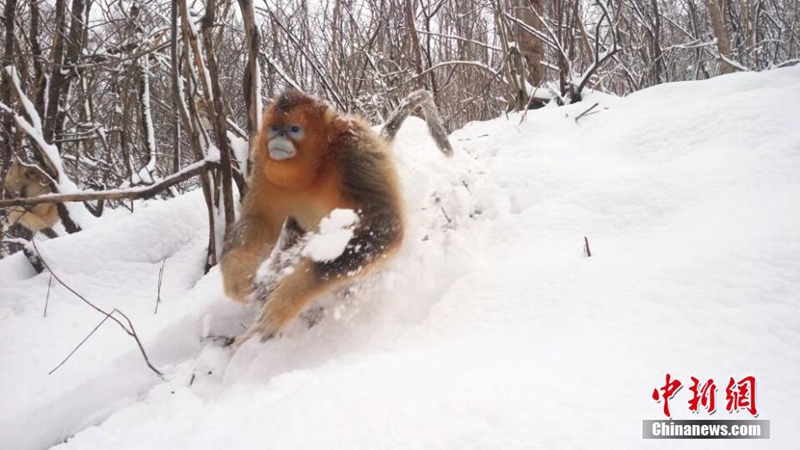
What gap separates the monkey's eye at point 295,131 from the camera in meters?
1.90

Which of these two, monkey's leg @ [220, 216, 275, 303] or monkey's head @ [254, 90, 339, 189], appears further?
monkey's leg @ [220, 216, 275, 303]

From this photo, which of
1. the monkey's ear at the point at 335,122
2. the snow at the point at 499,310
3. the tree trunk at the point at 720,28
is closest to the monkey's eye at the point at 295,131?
the monkey's ear at the point at 335,122

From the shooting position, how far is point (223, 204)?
2631 millimetres

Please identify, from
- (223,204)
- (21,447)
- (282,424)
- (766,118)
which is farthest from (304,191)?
(766,118)

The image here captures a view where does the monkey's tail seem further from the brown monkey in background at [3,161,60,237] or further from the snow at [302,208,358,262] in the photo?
the brown monkey in background at [3,161,60,237]

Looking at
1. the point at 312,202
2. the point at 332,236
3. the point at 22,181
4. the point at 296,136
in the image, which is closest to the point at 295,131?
the point at 296,136

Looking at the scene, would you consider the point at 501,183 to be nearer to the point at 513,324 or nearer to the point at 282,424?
the point at 513,324

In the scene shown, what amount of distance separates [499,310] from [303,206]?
966 mm

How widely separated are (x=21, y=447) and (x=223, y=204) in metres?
1.35

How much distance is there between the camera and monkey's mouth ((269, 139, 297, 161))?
1.88 m

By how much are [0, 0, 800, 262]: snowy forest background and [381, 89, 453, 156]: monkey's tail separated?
Result: 2.26 feet

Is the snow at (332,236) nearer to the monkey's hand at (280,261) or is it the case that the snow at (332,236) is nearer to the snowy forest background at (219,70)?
the monkey's hand at (280,261)

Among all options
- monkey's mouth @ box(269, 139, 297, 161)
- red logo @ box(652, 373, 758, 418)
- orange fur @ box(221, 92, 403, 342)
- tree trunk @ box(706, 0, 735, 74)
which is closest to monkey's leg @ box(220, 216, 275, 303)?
orange fur @ box(221, 92, 403, 342)

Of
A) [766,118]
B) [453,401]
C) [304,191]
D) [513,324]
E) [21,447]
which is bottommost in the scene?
[21,447]
